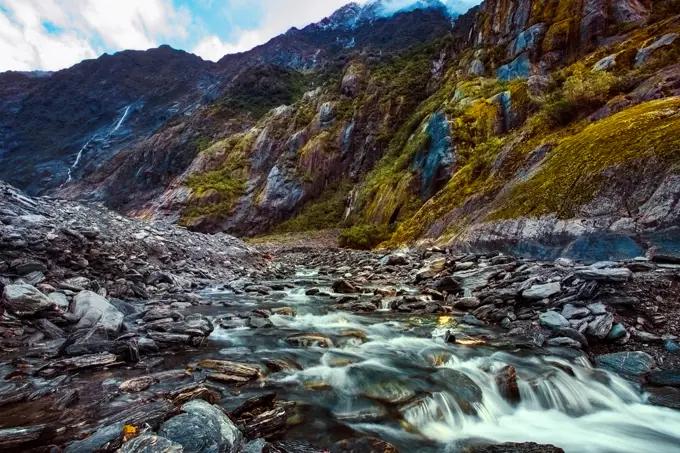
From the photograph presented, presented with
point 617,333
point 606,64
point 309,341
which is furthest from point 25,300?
point 606,64

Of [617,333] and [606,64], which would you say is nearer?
[617,333]

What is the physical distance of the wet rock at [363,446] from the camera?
12.7 feet

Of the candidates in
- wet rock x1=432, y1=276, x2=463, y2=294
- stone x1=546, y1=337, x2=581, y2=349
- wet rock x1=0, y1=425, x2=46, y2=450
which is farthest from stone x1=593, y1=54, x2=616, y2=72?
wet rock x1=0, y1=425, x2=46, y2=450

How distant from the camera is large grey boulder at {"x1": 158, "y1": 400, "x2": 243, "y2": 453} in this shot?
3.16 m

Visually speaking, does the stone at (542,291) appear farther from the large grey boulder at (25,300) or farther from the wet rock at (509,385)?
the large grey boulder at (25,300)

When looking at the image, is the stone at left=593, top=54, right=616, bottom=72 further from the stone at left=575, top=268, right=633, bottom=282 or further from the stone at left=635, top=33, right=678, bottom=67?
the stone at left=575, top=268, right=633, bottom=282

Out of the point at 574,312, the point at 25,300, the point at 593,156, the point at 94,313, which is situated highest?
the point at 593,156

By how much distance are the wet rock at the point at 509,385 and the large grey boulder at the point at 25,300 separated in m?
8.15

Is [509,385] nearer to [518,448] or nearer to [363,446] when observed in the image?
[518,448]

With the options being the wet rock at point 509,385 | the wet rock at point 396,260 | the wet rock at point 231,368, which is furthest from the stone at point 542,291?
the wet rock at point 396,260

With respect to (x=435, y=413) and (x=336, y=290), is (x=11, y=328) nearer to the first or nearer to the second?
(x=435, y=413)

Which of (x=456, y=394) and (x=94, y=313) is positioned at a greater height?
(x=94, y=313)

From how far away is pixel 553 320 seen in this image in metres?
7.02

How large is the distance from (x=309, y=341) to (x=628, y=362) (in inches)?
209
